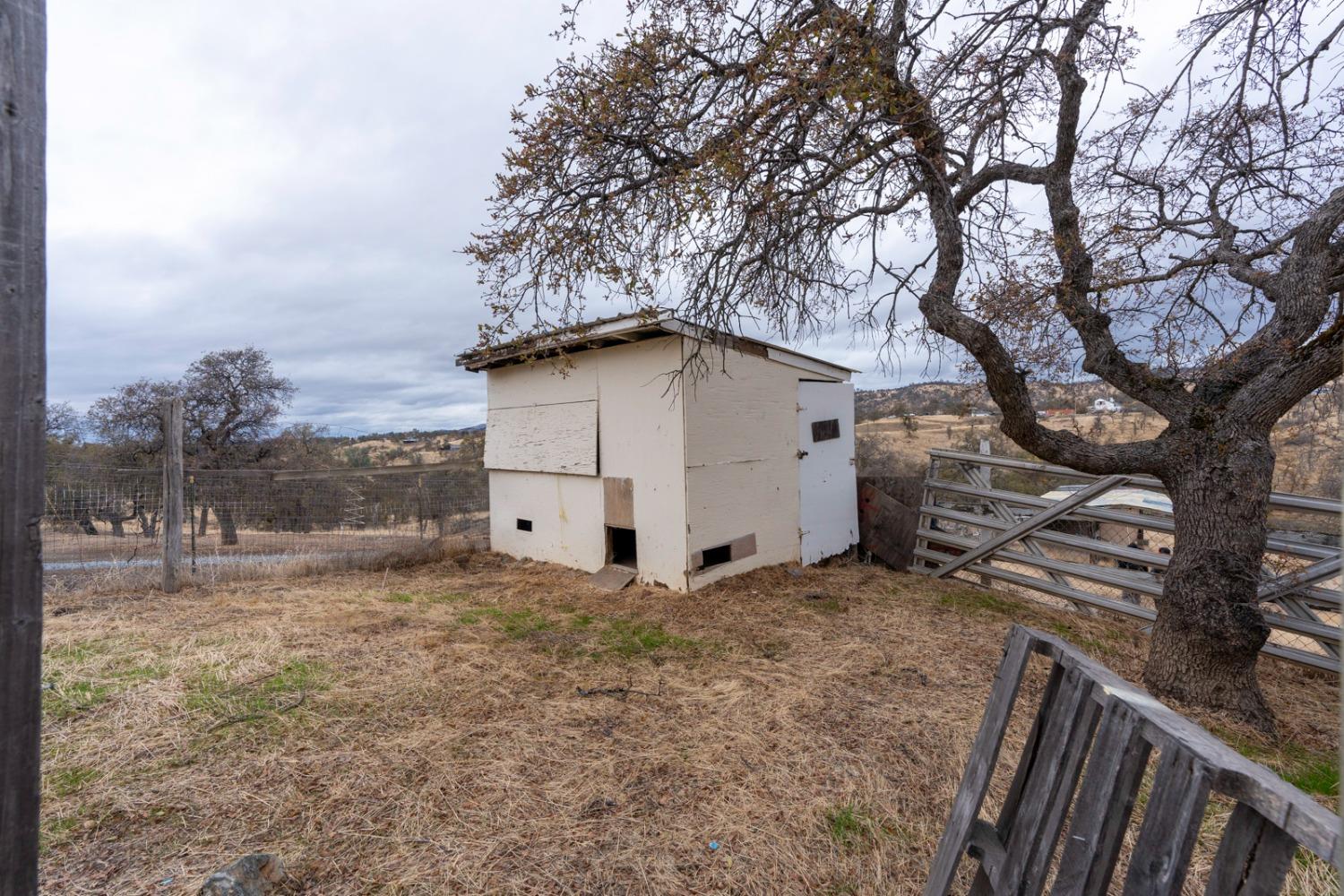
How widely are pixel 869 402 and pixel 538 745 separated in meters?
21.2

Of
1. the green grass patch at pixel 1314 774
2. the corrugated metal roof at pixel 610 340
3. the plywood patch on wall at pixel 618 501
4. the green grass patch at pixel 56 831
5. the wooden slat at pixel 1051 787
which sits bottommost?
the green grass patch at pixel 1314 774

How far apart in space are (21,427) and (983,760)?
267 cm

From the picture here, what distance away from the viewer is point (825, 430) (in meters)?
8.15

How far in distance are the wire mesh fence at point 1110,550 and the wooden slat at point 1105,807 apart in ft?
14.9

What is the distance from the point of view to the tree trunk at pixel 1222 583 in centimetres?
369

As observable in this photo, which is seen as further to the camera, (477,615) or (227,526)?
(227,526)

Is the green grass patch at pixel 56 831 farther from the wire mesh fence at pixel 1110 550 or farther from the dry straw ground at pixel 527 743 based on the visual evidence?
the wire mesh fence at pixel 1110 550

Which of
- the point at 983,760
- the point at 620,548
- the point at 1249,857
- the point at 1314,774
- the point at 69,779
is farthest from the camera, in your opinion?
the point at 620,548

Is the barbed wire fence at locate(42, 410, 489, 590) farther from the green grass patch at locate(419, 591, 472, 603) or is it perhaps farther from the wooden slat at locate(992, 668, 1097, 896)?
the wooden slat at locate(992, 668, 1097, 896)

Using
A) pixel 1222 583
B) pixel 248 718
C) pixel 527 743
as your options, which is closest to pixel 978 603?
pixel 1222 583

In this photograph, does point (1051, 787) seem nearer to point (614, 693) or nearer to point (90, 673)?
point (614, 693)

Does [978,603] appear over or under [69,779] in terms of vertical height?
under

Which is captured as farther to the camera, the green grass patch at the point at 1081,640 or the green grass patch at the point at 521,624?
the green grass patch at the point at 521,624

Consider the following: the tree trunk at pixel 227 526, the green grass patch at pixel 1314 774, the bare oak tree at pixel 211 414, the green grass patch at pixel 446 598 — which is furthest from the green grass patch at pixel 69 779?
the bare oak tree at pixel 211 414
